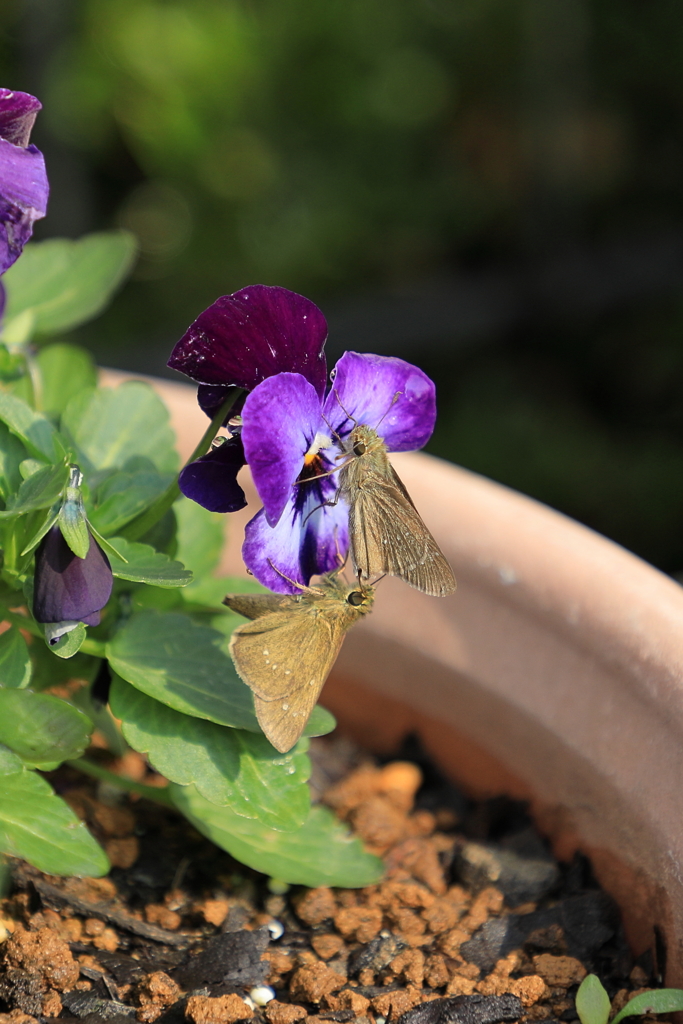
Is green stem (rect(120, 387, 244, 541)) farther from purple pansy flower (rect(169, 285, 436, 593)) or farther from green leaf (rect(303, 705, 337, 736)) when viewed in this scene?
green leaf (rect(303, 705, 337, 736))

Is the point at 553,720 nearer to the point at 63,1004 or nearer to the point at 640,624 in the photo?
the point at 640,624

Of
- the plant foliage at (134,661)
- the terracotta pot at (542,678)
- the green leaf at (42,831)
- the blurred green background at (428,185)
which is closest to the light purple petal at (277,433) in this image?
the plant foliage at (134,661)

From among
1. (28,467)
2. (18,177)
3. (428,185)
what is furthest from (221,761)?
(428,185)

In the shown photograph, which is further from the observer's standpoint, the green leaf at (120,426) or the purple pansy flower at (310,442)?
the green leaf at (120,426)

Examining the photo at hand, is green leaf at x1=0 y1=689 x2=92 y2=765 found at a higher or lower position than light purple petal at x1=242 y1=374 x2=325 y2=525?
lower

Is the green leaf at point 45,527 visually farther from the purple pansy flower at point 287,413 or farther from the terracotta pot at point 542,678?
the terracotta pot at point 542,678

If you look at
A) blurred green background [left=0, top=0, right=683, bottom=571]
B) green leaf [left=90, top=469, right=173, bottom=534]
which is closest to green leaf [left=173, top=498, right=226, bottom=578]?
green leaf [left=90, top=469, right=173, bottom=534]
